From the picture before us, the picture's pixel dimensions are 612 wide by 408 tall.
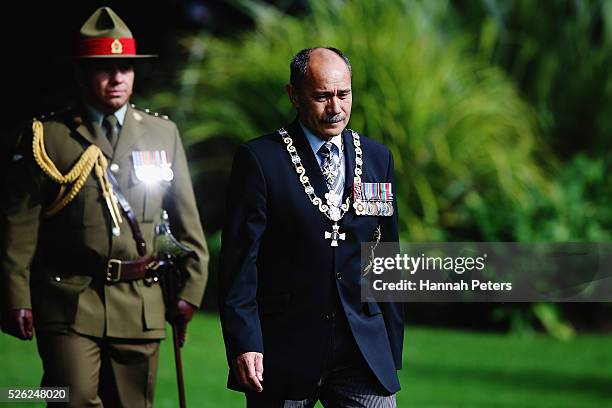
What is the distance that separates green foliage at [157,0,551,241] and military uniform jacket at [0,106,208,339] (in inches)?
298

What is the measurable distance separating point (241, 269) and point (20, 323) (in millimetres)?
1548

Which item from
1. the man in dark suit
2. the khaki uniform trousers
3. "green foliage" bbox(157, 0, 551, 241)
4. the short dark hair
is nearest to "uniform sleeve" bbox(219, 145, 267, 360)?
the man in dark suit

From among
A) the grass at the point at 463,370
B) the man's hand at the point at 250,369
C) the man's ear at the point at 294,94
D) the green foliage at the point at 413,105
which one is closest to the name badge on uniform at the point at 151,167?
the man's ear at the point at 294,94

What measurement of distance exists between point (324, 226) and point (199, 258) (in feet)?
4.96

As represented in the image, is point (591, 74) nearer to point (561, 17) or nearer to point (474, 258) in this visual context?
point (561, 17)

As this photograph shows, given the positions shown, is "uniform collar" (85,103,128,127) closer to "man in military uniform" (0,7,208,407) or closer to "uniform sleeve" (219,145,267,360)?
"man in military uniform" (0,7,208,407)

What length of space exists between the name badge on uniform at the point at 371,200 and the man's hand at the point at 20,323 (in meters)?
1.68

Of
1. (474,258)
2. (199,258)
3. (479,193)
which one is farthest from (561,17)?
(199,258)

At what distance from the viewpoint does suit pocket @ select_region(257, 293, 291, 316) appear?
16.1 ft

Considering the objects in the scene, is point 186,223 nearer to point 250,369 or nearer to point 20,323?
point 20,323

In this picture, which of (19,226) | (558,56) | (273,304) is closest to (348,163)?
(273,304)

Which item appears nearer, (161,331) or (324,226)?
(324,226)

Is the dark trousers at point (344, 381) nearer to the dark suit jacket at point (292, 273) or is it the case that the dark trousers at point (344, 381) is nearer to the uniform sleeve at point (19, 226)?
the dark suit jacket at point (292, 273)

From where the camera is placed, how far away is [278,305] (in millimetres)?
4918
